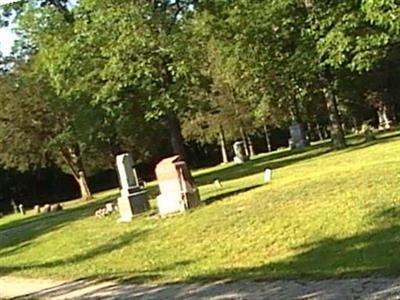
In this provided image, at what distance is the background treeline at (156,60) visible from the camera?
32594 mm

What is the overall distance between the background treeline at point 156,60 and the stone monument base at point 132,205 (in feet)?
22.3

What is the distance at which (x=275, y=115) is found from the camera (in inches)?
2731

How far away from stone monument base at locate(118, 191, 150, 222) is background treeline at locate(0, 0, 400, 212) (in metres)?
6.78

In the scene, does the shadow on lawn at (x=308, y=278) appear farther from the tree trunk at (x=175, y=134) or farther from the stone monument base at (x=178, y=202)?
the tree trunk at (x=175, y=134)

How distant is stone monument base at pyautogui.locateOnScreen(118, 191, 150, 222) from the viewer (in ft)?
85.5

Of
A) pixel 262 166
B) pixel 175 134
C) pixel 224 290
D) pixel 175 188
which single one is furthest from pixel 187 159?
pixel 224 290

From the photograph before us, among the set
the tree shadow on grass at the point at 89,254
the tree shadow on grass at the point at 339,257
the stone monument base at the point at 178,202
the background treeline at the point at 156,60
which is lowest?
the tree shadow on grass at the point at 339,257

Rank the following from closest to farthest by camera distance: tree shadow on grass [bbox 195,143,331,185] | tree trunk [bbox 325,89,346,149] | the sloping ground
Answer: the sloping ground
tree shadow on grass [bbox 195,143,331,185]
tree trunk [bbox 325,89,346,149]

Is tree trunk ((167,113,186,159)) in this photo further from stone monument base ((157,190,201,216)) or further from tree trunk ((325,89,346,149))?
stone monument base ((157,190,201,216))

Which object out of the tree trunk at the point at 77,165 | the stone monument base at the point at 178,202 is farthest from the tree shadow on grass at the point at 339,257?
the tree trunk at the point at 77,165

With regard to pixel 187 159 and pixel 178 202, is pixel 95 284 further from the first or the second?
pixel 187 159

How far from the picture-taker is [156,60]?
32.9 m

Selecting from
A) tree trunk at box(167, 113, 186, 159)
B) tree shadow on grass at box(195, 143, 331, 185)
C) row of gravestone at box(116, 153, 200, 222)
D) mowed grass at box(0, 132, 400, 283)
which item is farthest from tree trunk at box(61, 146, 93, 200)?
row of gravestone at box(116, 153, 200, 222)

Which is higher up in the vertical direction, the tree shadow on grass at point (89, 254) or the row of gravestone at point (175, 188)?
the row of gravestone at point (175, 188)
